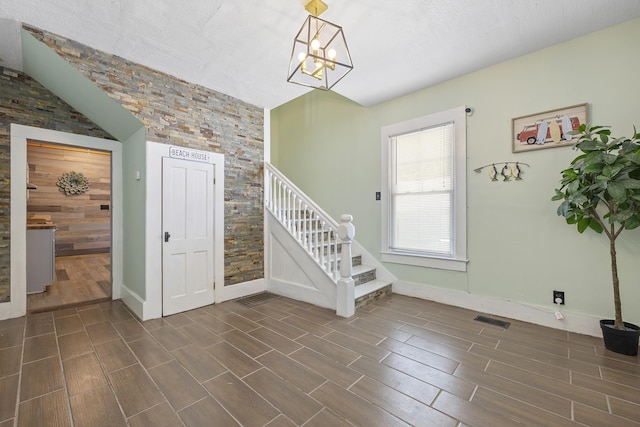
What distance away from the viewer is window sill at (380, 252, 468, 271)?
3.52 m

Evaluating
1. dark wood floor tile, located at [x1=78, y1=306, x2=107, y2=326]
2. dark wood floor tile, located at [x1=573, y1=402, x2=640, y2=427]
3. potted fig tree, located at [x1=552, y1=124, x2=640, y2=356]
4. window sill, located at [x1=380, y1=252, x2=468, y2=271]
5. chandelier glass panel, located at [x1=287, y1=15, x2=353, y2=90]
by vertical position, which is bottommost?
dark wood floor tile, located at [x1=573, y1=402, x2=640, y2=427]

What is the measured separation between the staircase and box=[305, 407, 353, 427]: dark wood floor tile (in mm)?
1538

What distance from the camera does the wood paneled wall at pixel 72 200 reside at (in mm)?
6512

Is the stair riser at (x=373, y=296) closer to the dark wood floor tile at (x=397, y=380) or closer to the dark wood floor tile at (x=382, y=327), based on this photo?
the dark wood floor tile at (x=382, y=327)

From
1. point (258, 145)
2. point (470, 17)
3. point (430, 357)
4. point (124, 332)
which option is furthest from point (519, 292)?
point (124, 332)

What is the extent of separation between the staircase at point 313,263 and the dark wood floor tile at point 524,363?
134 cm

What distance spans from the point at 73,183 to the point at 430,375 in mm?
8753

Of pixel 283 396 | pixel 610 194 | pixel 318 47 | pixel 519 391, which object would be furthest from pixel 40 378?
pixel 610 194

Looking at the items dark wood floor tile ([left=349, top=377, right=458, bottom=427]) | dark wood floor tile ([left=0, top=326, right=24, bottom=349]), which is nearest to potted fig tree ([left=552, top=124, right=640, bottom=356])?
dark wood floor tile ([left=349, top=377, right=458, bottom=427])

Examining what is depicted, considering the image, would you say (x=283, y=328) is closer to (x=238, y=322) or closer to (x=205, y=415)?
(x=238, y=322)

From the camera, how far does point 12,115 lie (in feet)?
10.5

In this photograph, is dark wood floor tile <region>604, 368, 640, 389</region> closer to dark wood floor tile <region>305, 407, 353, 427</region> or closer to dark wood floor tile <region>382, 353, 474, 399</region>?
dark wood floor tile <region>382, 353, 474, 399</region>

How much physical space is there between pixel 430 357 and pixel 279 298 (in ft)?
7.19

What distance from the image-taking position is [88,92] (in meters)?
Result: 3.02
